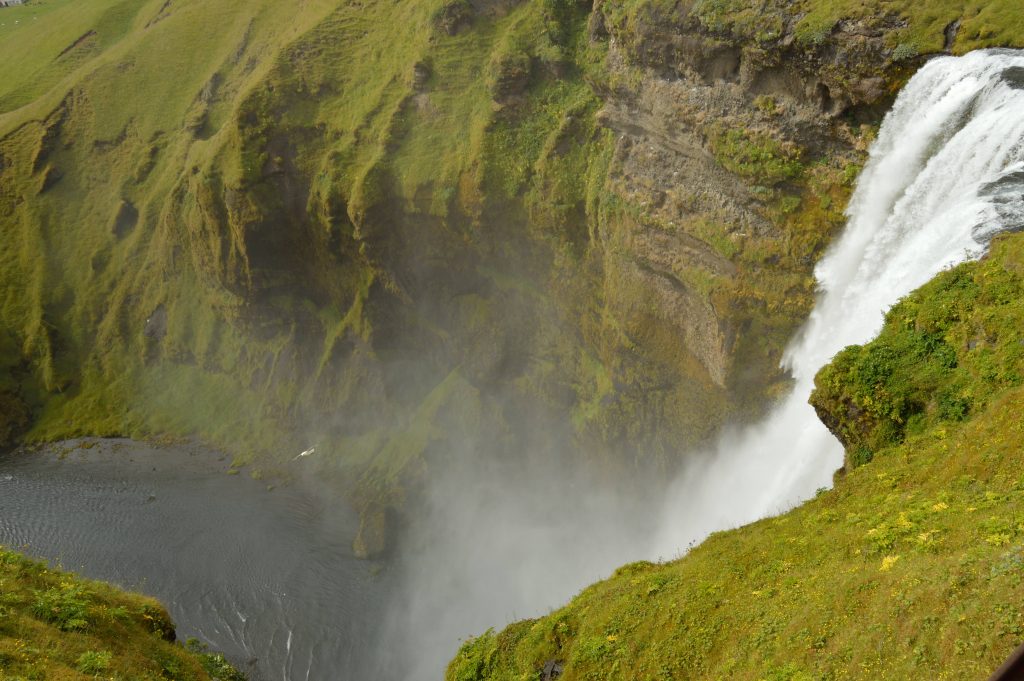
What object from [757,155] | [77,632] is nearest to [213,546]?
[77,632]

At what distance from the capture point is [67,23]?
103438 mm

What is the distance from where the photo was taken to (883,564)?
13.7 metres

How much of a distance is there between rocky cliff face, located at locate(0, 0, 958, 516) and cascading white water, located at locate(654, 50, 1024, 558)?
5.05 feet

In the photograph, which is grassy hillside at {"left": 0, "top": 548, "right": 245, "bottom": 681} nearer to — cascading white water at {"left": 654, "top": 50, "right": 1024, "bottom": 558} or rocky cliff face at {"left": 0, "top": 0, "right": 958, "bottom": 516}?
cascading white water at {"left": 654, "top": 50, "right": 1024, "bottom": 558}

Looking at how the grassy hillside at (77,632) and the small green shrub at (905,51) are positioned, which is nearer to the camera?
the grassy hillside at (77,632)

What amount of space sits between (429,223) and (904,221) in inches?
1317

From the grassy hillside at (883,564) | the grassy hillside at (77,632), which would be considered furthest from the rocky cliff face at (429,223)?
the grassy hillside at (77,632)

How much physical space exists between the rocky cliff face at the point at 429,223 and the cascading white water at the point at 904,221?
1538mm

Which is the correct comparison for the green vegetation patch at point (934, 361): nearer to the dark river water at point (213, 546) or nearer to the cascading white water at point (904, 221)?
the cascading white water at point (904, 221)

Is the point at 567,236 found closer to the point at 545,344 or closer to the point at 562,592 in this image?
the point at 545,344

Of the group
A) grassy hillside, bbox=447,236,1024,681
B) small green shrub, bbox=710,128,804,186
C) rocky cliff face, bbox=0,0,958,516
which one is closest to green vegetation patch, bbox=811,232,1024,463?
grassy hillside, bbox=447,236,1024,681

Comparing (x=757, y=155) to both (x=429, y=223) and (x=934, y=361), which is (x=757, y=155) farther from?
(x=429, y=223)

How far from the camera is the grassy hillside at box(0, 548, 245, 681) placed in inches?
591

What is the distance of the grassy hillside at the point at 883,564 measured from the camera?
1150cm
